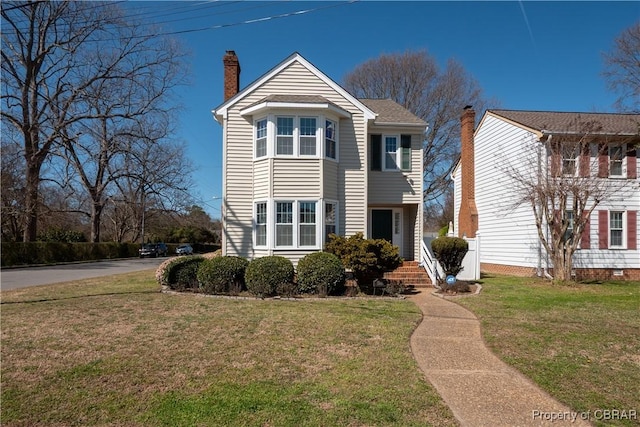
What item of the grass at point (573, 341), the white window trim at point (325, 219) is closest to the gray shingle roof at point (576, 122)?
the grass at point (573, 341)

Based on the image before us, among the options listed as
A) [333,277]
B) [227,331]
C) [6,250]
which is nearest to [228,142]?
[333,277]

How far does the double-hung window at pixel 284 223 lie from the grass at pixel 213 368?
477 centimetres

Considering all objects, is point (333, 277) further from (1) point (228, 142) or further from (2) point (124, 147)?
(2) point (124, 147)

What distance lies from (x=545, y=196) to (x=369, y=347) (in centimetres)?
1193

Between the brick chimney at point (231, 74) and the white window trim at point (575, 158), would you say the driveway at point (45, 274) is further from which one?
the white window trim at point (575, 158)

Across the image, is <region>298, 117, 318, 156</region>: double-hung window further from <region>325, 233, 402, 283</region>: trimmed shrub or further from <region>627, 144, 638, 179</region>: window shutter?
<region>627, 144, 638, 179</region>: window shutter

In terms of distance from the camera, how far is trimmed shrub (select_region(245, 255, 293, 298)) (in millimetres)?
11531

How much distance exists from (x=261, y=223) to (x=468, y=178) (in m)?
13.6

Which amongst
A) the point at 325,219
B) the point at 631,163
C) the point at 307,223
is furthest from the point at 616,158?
the point at 307,223

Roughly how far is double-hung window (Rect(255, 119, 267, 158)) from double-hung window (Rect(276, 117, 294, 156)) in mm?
565

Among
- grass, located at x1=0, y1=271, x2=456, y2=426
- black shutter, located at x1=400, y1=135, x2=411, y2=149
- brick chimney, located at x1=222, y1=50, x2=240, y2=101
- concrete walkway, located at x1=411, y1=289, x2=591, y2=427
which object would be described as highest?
brick chimney, located at x1=222, y1=50, x2=240, y2=101

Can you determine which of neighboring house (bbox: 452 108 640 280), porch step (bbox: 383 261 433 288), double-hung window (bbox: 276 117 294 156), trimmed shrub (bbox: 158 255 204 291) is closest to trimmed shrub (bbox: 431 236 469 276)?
porch step (bbox: 383 261 433 288)

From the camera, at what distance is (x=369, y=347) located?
6.76m

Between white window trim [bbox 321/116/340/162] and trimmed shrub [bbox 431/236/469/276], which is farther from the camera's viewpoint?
white window trim [bbox 321/116/340/162]
